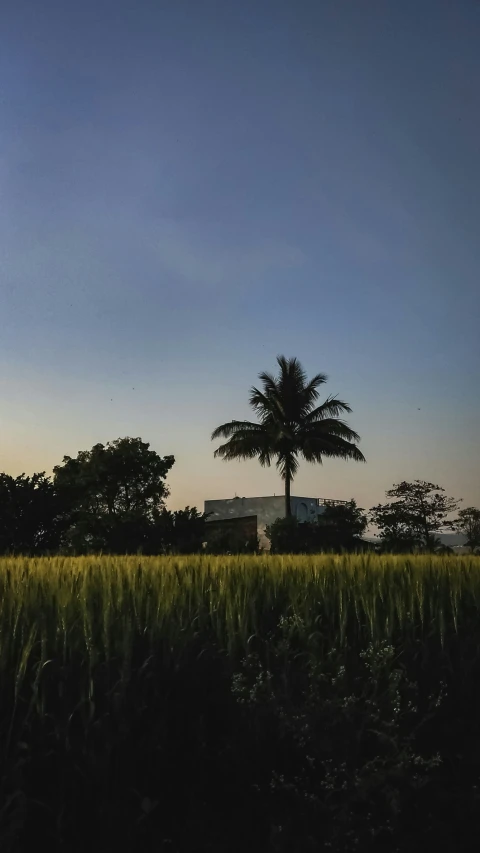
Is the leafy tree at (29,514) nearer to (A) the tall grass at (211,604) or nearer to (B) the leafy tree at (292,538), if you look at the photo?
(B) the leafy tree at (292,538)

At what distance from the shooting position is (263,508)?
45.6m

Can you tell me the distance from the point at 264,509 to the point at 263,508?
17 cm

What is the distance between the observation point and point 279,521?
2928 centimetres

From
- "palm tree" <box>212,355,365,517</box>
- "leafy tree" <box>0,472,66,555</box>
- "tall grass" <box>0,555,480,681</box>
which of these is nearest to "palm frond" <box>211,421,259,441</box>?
"palm tree" <box>212,355,365,517</box>

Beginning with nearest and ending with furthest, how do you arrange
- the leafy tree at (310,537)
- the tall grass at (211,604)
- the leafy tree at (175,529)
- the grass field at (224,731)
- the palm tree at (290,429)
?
1. the grass field at (224,731)
2. the tall grass at (211,604)
3. the leafy tree at (175,529)
4. the leafy tree at (310,537)
5. the palm tree at (290,429)

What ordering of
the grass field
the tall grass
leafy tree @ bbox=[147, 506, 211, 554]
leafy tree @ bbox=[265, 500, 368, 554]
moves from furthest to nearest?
leafy tree @ bbox=[265, 500, 368, 554]
leafy tree @ bbox=[147, 506, 211, 554]
the tall grass
the grass field

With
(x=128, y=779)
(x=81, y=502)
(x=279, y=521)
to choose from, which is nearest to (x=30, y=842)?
(x=128, y=779)

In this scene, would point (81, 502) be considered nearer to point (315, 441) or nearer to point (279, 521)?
point (315, 441)

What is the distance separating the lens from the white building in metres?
43.9

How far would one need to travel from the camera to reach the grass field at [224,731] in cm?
339

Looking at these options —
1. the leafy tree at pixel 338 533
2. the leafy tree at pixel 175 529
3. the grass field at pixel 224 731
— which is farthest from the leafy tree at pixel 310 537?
the grass field at pixel 224 731

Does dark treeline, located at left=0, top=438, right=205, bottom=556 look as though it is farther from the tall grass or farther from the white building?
the tall grass

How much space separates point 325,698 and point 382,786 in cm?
57

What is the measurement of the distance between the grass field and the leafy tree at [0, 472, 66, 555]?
22.0 metres
